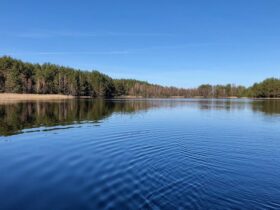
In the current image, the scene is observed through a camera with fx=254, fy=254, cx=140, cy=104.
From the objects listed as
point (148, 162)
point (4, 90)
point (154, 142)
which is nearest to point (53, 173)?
point (148, 162)

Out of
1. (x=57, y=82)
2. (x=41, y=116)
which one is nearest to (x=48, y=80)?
(x=57, y=82)

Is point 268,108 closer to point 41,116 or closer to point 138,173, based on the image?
point 41,116

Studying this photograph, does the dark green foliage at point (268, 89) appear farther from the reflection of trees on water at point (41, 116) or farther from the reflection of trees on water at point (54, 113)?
the reflection of trees on water at point (41, 116)

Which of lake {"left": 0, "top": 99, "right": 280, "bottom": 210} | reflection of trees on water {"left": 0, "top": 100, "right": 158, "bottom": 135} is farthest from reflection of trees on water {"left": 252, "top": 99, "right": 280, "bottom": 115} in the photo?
lake {"left": 0, "top": 99, "right": 280, "bottom": 210}

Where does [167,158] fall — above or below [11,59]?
below

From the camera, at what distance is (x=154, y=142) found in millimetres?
18625

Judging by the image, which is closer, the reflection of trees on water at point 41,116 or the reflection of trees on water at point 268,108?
the reflection of trees on water at point 41,116

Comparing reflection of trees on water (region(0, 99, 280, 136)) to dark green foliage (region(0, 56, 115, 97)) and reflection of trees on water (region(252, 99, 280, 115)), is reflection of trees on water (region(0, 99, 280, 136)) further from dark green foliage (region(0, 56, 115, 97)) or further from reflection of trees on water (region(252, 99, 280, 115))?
dark green foliage (region(0, 56, 115, 97))

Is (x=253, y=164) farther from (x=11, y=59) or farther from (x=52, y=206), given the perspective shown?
(x=11, y=59)

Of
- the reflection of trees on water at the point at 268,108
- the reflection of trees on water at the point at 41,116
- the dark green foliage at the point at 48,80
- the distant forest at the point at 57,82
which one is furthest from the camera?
the distant forest at the point at 57,82

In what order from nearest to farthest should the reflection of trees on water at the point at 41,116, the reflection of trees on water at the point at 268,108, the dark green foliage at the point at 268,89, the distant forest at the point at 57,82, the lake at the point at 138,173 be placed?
the lake at the point at 138,173 < the reflection of trees on water at the point at 41,116 < the reflection of trees on water at the point at 268,108 < the distant forest at the point at 57,82 < the dark green foliage at the point at 268,89

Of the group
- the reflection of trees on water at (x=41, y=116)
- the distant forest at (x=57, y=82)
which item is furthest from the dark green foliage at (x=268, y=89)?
the reflection of trees on water at (x=41, y=116)

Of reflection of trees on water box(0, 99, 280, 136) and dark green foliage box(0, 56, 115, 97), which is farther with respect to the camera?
dark green foliage box(0, 56, 115, 97)

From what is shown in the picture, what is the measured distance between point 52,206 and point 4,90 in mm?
122063
